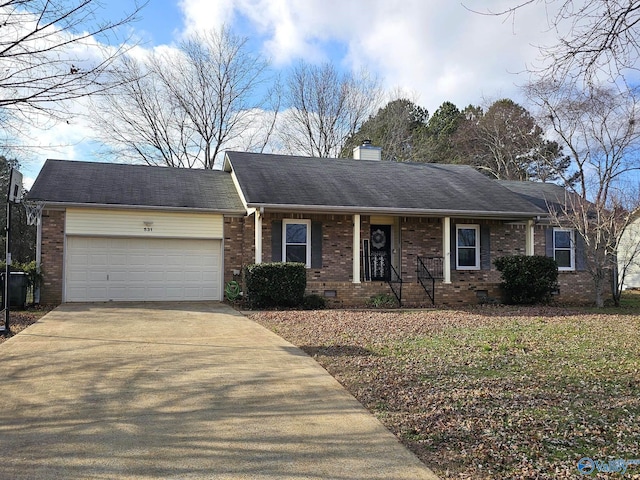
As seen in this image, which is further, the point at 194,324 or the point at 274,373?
the point at 194,324

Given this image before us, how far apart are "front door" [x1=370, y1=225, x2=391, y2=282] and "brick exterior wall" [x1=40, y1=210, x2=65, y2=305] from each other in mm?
8732

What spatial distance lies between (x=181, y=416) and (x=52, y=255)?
10.8 meters

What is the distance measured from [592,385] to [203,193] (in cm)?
1246

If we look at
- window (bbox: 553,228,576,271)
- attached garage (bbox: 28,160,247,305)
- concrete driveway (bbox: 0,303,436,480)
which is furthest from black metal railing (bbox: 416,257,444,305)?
concrete driveway (bbox: 0,303,436,480)

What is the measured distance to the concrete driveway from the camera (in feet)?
12.0

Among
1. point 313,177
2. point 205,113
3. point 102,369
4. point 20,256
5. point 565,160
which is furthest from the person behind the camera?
point 565,160

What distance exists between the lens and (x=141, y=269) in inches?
572

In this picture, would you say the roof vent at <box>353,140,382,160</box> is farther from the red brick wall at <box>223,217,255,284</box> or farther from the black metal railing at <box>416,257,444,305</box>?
the red brick wall at <box>223,217,255,284</box>

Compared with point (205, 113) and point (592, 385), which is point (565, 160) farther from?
point (592, 385)

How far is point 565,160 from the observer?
30.4 meters

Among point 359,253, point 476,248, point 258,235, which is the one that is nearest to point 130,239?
point 258,235

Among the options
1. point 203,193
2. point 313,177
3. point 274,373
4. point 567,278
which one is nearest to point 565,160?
point 567,278

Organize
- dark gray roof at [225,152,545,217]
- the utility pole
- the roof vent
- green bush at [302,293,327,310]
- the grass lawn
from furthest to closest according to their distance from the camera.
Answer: the roof vent, dark gray roof at [225,152,545,217], green bush at [302,293,327,310], the utility pole, the grass lawn

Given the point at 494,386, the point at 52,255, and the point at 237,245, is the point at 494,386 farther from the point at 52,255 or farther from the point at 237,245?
the point at 52,255
